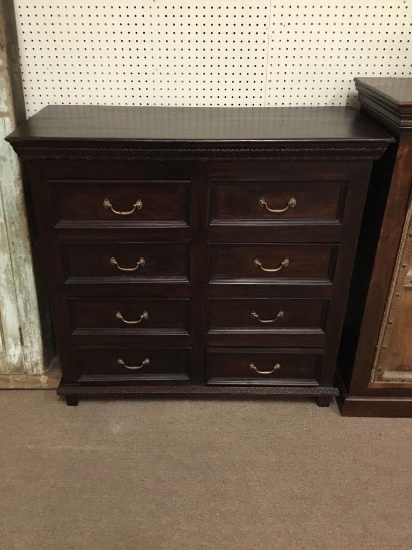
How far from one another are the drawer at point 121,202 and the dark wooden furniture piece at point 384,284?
676 millimetres

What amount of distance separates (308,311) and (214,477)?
0.71 meters

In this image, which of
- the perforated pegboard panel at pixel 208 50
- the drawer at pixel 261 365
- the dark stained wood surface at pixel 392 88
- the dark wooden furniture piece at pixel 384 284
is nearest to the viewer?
the dark stained wood surface at pixel 392 88

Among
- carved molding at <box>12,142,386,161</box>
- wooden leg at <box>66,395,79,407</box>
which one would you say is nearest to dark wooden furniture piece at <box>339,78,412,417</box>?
carved molding at <box>12,142,386,161</box>

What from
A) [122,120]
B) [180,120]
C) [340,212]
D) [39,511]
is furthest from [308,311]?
[39,511]

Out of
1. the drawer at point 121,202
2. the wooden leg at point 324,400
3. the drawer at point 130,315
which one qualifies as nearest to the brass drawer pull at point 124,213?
the drawer at point 121,202

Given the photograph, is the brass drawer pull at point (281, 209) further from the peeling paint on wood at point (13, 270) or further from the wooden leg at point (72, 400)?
the wooden leg at point (72, 400)

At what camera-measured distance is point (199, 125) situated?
5.84 feet

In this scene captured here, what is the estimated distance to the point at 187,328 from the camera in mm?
2010

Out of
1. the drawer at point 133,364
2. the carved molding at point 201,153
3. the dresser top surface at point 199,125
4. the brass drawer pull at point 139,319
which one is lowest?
the drawer at point 133,364

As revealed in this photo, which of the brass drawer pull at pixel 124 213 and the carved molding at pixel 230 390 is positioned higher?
the brass drawer pull at pixel 124 213

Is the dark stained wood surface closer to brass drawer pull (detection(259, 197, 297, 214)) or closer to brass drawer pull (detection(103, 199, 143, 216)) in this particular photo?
brass drawer pull (detection(259, 197, 297, 214))

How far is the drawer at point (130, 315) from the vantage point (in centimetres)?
195

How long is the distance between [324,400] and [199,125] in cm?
124

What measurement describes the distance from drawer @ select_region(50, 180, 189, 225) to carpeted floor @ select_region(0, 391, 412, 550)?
85cm
